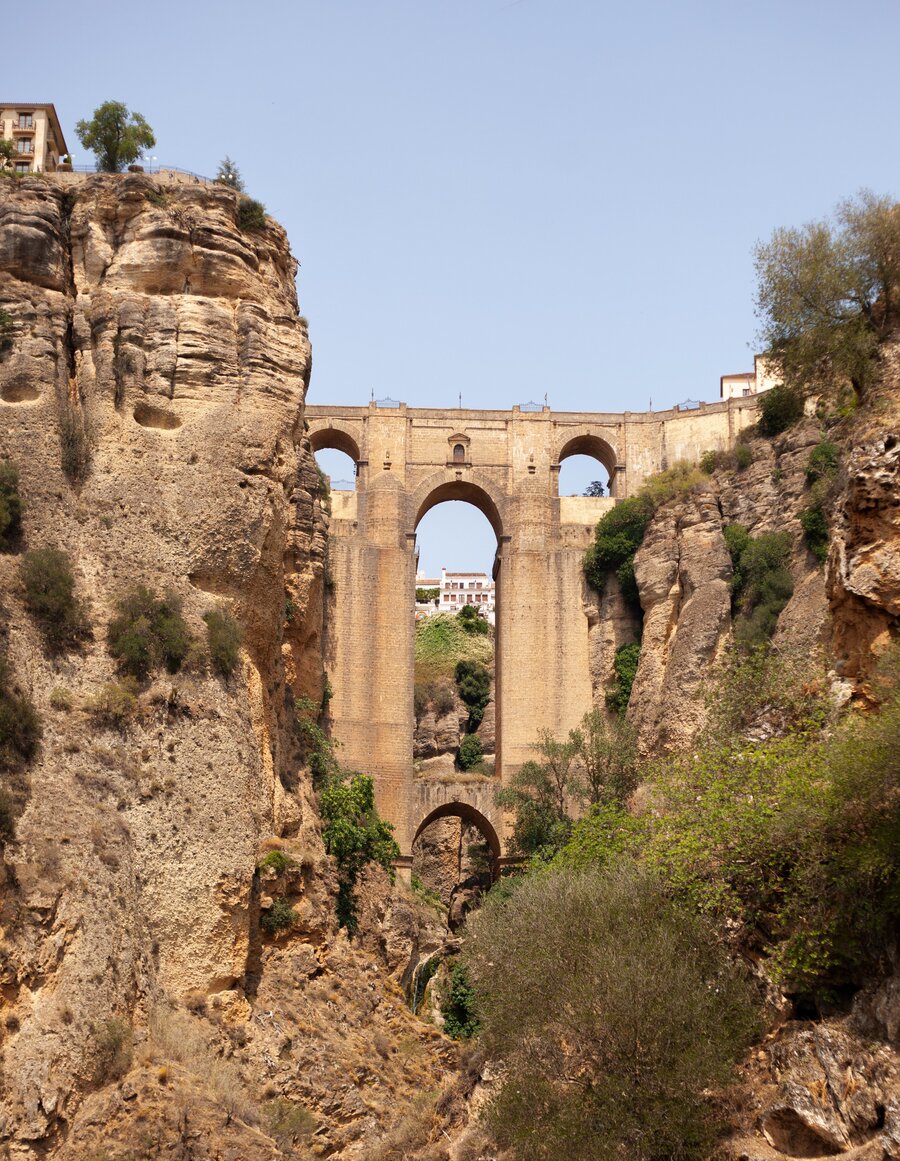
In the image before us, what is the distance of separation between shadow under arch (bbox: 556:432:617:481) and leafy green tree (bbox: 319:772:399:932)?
19595 millimetres

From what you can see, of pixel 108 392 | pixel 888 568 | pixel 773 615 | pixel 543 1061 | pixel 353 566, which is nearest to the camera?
pixel 888 568

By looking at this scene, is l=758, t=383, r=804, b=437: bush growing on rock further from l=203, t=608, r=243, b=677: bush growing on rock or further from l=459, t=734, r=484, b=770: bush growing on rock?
l=203, t=608, r=243, b=677: bush growing on rock

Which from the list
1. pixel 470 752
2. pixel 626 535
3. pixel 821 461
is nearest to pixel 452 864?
pixel 470 752

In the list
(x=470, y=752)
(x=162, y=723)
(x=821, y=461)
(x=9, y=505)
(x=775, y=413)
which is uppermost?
(x=775, y=413)

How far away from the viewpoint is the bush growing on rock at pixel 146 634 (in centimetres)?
1986

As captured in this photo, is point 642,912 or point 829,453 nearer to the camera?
point 642,912

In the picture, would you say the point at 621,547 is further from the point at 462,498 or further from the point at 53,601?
the point at 53,601

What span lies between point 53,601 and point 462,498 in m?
25.9

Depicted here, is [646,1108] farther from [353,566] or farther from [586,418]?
[586,418]

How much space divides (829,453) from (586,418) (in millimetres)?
9685

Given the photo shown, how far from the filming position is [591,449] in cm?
4606

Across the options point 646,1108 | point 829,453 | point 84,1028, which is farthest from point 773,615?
point 84,1028

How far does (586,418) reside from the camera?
45125 millimetres

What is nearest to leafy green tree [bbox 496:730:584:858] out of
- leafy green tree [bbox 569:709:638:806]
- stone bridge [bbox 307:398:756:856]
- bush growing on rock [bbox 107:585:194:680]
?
leafy green tree [bbox 569:709:638:806]
